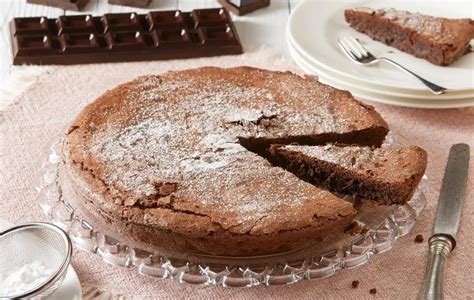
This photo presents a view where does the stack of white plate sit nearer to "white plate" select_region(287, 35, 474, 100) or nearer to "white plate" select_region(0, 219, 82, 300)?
"white plate" select_region(287, 35, 474, 100)

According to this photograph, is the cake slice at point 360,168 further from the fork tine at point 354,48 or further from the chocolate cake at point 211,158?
the fork tine at point 354,48

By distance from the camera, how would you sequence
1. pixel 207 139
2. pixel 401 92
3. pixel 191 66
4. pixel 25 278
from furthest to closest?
pixel 191 66 < pixel 401 92 < pixel 207 139 < pixel 25 278

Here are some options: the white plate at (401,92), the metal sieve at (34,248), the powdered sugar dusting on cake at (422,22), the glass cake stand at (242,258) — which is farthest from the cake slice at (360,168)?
the powdered sugar dusting on cake at (422,22)

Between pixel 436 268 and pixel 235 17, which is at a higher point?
pixel 436 268

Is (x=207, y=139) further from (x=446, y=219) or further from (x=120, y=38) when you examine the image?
(x=120, y=38)

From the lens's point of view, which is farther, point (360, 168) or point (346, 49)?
point (346, 49)

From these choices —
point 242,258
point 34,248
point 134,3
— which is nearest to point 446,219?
point 242,258
